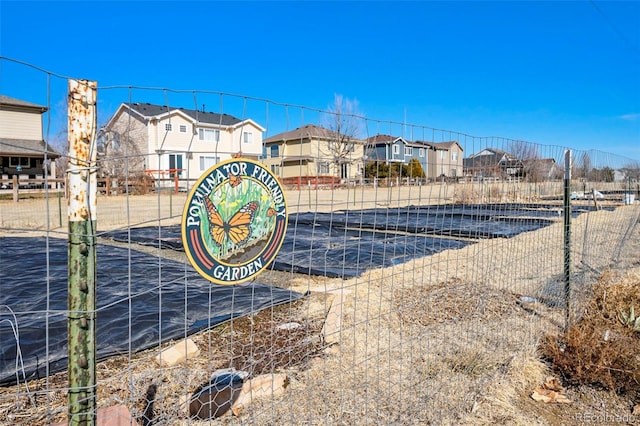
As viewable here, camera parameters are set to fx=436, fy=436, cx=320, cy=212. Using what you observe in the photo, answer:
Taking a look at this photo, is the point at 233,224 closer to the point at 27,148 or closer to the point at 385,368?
the point at 27,148

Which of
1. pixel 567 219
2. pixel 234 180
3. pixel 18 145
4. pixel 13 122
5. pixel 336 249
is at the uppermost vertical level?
pixel 13 122

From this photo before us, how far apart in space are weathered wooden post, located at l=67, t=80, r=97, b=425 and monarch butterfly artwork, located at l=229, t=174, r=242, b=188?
576mm

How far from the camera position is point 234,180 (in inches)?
74.9

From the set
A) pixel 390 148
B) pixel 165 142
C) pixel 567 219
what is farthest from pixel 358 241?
pixel 165 142

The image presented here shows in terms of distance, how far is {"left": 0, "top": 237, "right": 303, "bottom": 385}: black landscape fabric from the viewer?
337cm

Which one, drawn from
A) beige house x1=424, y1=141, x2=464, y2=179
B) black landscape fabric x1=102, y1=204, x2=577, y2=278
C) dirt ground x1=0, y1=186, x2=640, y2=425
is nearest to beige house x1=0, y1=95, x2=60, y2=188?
dirt ground x1=0, y1=186, x2=640, y2=425

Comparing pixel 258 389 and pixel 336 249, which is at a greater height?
pixel 336 249

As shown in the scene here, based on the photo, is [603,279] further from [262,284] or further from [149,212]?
[149,212]

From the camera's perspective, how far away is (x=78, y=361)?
4.80 ft

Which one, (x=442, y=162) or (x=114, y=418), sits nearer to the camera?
(x=114, y=418)

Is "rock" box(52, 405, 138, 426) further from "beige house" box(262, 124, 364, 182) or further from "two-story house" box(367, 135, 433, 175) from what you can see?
"two-story house" box(367, 135, 433, 175)

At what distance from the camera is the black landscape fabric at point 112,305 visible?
337cm

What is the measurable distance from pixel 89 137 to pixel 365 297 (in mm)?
4125

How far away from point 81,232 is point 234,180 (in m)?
0.67
